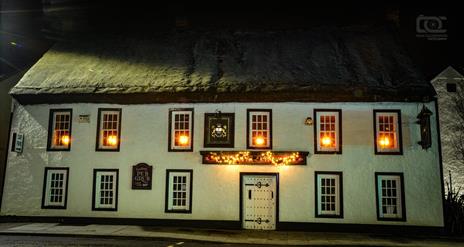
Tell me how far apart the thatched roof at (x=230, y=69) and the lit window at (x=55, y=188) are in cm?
333

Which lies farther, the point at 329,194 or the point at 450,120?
the point at 450,120

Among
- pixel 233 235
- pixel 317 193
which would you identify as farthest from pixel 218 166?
pixel 317 193

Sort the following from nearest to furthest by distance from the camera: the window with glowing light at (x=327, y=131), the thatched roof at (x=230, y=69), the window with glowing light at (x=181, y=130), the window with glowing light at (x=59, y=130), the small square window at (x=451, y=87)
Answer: the window with glowing light at (x=327, y=131)
the thatched roof at (x=230, y=69)
the window with glowing light at (x=181, y=130)
the window with glowing light at (x=59, y=130)
the small square window at (x=451, y=87)

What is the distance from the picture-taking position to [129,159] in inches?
626

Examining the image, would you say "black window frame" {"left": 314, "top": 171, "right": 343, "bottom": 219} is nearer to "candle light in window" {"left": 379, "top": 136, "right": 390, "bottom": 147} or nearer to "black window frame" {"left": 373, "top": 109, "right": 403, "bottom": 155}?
"black window frame" {"left": 373, "top": 109, "right": 403, "bottom": 155}

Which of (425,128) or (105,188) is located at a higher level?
(425,128)

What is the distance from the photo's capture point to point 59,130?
1661 cm

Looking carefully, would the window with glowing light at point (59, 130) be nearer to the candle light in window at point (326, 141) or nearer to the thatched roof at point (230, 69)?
the thatched roof at point (230, 69)

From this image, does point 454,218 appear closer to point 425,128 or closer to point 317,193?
point 425,128

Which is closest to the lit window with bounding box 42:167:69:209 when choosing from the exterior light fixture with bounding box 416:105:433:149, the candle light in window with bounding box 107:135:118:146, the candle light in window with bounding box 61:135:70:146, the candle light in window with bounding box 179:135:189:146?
the candle light in window with bounding box 61:135:70:146

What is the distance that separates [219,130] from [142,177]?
3963mm

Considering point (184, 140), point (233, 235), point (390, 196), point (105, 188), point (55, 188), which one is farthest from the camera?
point (55, 188)

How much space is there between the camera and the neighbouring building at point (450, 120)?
19.2 m

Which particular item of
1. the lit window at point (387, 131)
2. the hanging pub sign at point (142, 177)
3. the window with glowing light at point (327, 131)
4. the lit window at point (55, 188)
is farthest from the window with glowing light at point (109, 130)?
the lit window at point (387, 131)
